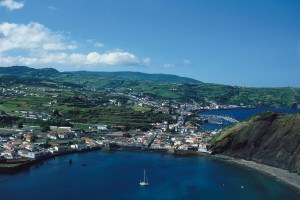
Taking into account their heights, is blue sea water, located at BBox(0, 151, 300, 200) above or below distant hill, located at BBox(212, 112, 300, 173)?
below

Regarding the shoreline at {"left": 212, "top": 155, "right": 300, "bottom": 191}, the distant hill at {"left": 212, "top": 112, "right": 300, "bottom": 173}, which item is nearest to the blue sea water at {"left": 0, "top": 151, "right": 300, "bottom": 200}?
the shoreline at {"left": 212, "top": 155, "right": 300, "bottom": 191}

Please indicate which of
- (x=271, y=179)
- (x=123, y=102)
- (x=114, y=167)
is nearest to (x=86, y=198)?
(x=114, y=167)

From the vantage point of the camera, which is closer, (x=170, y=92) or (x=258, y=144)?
(x=258, y=144)

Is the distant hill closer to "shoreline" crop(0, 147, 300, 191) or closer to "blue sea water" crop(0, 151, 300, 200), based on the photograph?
"shoreline" crop(0, 147, 300, 191)

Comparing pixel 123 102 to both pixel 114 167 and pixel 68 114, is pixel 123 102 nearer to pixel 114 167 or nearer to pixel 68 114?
pixel 68 114

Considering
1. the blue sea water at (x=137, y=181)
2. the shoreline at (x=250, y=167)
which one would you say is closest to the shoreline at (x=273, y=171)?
the shoreline at (x=250, y=167)
